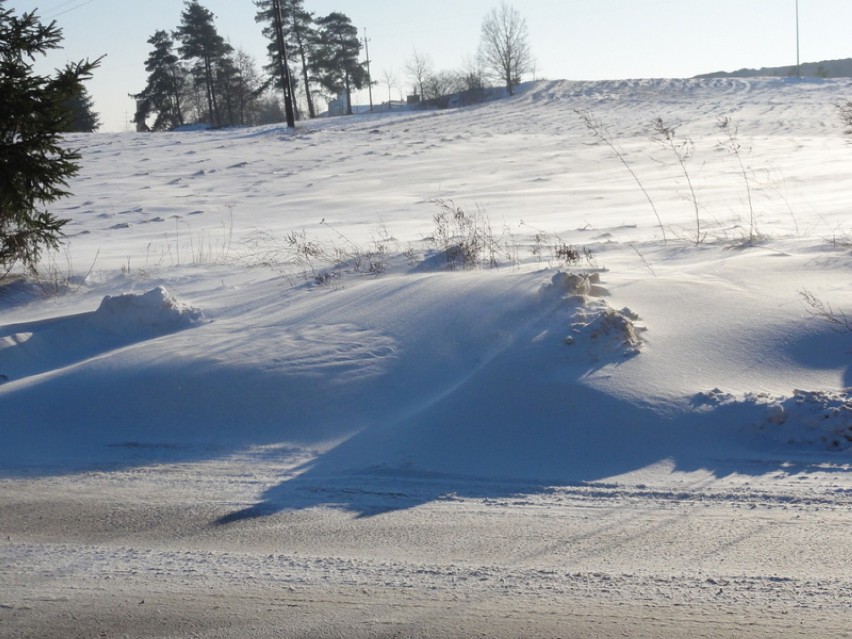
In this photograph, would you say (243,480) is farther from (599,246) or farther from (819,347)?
(599,246)

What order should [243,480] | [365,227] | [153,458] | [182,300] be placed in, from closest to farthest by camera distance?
[243,480] → [153,458] → [182,300] → [365,227]

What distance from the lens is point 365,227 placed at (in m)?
13.6

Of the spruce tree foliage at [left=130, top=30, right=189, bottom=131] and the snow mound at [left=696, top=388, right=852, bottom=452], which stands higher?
the spruce tree foliage at [left=130, top=30, right=189, bottom=131]

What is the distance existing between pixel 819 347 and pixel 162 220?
12.3 meters

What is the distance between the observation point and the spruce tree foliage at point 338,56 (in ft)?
170

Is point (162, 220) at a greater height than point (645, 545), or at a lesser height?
greater

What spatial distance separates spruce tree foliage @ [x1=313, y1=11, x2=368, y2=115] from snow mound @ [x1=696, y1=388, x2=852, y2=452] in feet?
160

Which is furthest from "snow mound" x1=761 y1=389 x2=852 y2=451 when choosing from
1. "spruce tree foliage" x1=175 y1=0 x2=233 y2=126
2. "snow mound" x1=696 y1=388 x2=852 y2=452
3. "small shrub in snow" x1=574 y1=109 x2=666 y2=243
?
"spruce tree foliage" x1=175 y1=0 x2=233 y2=126

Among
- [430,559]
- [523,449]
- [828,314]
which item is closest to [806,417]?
[828,314]

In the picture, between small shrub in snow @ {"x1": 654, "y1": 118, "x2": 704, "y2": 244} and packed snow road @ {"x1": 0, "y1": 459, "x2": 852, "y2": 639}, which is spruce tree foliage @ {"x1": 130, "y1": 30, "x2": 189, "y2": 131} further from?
packed snow road @ {"x1": 0, "y1": 459, "x2": 852, "y2": 639}

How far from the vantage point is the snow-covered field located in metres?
3.76

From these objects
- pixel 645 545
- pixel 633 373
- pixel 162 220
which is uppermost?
pixel 162 220

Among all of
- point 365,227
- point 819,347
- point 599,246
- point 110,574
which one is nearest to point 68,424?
point 110,574

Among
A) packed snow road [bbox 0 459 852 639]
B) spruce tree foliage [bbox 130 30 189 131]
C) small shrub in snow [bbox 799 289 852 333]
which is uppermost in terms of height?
spruce tree foliage [bbox 130 30 189 131]
